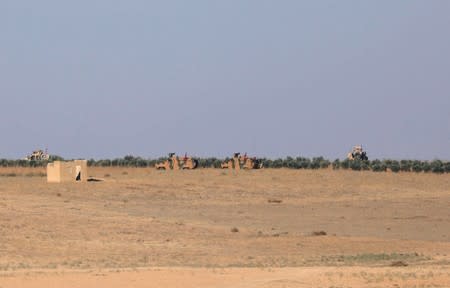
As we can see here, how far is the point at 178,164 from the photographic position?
72562mm

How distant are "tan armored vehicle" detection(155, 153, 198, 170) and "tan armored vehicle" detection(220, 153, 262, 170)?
2.15 metres

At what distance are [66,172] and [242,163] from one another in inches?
801

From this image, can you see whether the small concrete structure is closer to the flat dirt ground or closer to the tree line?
the flat dirt ground

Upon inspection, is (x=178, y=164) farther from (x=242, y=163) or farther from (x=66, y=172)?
(x=66, y=172)

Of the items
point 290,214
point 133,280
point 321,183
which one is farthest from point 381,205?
point 133,280

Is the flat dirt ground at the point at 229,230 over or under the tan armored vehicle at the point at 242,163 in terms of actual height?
under

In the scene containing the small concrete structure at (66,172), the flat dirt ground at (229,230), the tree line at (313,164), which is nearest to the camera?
the flat dirt ground at (229,230)

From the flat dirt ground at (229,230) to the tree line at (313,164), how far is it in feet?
13.2

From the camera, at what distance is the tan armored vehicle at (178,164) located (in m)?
71.9

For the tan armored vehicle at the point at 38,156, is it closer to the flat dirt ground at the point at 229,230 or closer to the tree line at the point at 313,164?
the tree line at the point at 313,164

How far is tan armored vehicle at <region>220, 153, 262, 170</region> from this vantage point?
71438mm

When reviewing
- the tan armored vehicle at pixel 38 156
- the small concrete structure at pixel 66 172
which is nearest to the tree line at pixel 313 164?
the tan armored vehicle at pixel 38 156

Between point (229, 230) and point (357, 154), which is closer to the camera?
point (229, 230)

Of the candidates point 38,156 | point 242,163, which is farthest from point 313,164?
point 38,156
